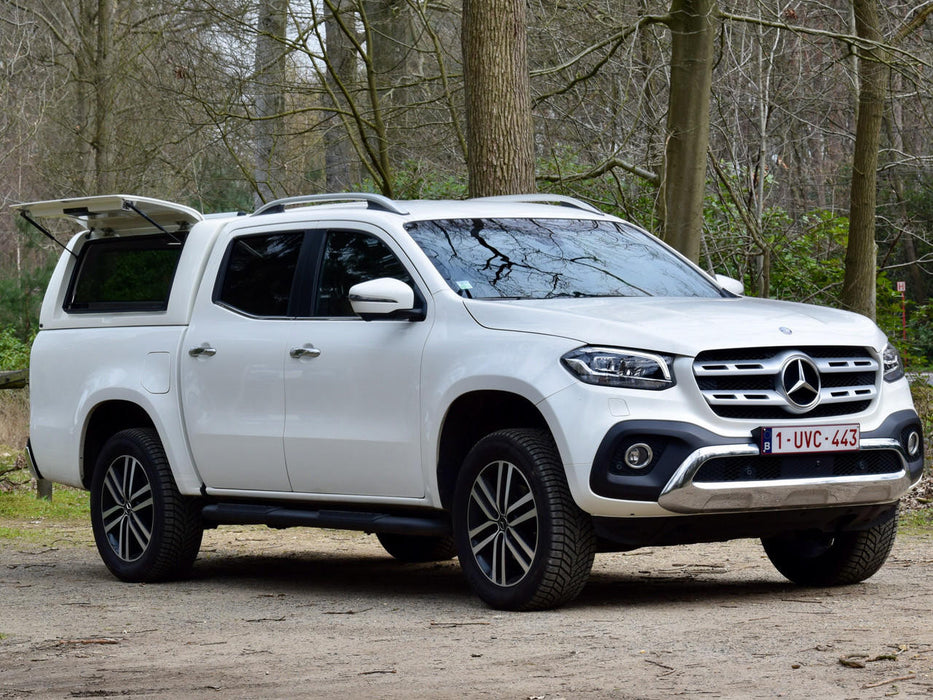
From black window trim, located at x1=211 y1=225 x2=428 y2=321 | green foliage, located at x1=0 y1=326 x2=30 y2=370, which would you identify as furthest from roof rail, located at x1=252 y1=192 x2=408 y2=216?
green foliage, located at x1=0 y1=326 x2=30 y2=370

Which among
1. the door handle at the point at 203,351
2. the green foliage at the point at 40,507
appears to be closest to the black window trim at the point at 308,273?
the door handle at the point at 203,351

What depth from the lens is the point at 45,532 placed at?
12.0m

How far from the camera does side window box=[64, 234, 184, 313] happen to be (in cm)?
888

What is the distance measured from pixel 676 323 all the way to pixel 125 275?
4052mm

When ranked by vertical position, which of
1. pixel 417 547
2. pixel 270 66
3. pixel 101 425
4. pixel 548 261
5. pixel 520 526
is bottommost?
pixel 417 547

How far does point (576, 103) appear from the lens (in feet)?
49.9

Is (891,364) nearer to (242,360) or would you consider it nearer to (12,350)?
(242,360)

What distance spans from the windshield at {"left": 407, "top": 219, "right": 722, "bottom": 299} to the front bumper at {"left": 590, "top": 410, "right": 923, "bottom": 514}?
1.21 m

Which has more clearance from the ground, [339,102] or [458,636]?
[339,102]

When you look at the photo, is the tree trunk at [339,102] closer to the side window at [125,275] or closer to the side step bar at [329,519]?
the side window at [125,275]

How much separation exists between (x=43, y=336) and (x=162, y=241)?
1.11 m

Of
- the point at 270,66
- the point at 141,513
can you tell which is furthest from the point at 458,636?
the point at 270,66

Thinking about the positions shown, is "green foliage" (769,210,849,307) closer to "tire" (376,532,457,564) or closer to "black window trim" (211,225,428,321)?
"tire" (376,532,457,564)

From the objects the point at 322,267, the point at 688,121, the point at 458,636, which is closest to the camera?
the point at 458,636
